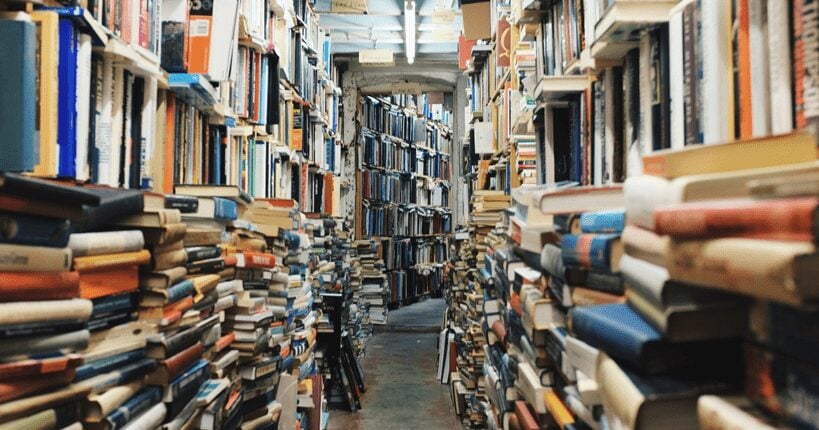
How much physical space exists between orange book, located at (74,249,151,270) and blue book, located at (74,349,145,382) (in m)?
0.17

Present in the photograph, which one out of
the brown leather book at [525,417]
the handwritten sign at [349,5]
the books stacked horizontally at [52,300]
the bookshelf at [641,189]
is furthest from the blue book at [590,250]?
the handwritten sign at [349,5]

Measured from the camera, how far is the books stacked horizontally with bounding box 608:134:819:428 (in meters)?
0.52

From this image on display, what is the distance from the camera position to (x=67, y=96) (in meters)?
1.51

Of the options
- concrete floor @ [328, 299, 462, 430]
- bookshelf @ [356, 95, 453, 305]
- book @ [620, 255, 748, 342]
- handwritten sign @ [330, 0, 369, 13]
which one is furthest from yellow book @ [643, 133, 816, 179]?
bookshelf @ [356, 95, 453, 305]

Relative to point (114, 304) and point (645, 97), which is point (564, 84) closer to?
point (645, 97)

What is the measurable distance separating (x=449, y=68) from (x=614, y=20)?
8.13 metres

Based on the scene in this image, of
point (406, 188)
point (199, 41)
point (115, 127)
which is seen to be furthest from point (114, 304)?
point (406, 188)

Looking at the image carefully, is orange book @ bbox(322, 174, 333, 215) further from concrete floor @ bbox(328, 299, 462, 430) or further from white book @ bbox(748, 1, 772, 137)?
white book @ bbox(748, 1, 772, 137)

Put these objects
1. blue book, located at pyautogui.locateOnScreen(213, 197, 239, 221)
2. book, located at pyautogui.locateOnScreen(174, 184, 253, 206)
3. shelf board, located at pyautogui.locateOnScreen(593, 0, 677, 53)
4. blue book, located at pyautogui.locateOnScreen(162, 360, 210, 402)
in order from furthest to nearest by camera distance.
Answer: book, located at pyautogui.locateOnScreen(174, 184, 253, 206) < blue book, located at pyautogui.locateOnScreen(213, 197, 239, 221) < blue book, located at pyautogui.locateOnScreen(162, 360, 210, 402) < shelf board, located at pyautogui.locateOnScreen(593, 0, 677, 53)

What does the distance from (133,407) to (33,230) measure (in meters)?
0.50

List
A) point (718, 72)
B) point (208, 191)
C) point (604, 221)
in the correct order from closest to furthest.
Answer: point (718, 72) → point (604, 221) → point (208, 191)

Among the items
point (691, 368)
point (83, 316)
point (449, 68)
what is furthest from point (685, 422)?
point (449, 68)

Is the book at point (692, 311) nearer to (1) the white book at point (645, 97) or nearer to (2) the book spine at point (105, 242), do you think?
(1) the white book at point (645, 97)

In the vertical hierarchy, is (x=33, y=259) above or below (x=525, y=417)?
above
